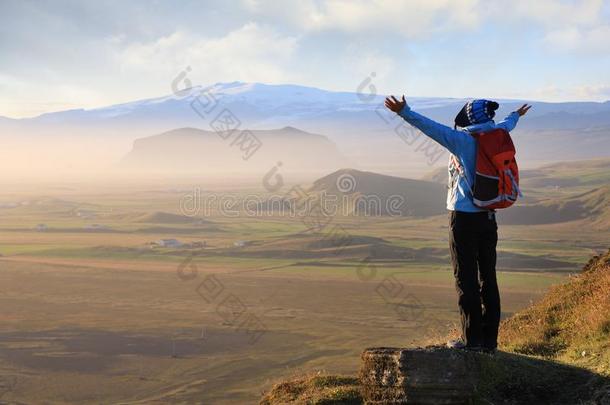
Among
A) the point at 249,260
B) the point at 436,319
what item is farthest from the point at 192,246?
the point at 436,319

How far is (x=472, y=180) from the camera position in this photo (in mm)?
6465

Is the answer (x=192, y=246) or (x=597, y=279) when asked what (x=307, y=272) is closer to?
(x=192, y=246)

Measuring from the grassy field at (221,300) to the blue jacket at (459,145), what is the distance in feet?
30.1

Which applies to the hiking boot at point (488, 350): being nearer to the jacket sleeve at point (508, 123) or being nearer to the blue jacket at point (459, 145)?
the blue jacket at point (459, 145)

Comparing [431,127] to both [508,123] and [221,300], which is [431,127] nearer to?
[508,123]

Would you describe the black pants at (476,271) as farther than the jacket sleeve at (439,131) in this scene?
Yes

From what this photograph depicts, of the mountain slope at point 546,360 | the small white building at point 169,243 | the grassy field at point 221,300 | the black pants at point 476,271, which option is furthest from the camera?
the small white building at point 169,243

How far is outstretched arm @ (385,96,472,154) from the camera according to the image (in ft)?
20.5

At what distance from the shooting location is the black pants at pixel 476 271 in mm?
6523

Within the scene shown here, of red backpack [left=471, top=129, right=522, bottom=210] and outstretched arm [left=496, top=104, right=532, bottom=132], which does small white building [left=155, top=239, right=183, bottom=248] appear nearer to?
outstretched arm [left=496, top=104, right=532, bottom=132]

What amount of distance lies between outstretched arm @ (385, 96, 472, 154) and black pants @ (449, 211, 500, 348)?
688mm

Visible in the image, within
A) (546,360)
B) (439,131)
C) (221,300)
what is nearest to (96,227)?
(221,300)

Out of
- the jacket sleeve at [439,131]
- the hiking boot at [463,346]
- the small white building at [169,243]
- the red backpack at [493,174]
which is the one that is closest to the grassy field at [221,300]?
the small white building at [169,243]

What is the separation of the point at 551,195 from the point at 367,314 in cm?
12810
